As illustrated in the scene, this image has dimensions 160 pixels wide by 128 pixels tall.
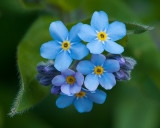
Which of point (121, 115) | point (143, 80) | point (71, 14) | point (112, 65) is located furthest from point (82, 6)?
point (112, 65)

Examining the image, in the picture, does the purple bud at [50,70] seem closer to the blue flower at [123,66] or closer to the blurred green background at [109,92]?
the blue flower at [123,66]

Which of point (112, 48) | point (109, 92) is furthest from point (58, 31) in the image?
point (109, 92)

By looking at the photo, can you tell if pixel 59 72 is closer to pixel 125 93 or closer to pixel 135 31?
pixel 135 31

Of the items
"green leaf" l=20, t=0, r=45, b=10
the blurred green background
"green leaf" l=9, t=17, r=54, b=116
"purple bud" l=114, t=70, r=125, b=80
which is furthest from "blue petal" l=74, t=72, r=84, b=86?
"green leaf" l=20, t=0, r=45, b=10

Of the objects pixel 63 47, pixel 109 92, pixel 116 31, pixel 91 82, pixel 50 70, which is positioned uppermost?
pixel 116 31

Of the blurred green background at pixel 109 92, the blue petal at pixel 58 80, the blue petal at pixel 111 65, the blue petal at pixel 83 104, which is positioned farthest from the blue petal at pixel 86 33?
the blurred green background at pixel 109 92

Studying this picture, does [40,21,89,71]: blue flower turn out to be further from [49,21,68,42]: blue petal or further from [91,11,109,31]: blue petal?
[91,11,109,31]: blue petal

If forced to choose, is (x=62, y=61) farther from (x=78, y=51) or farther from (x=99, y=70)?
(x=99, y=70)
